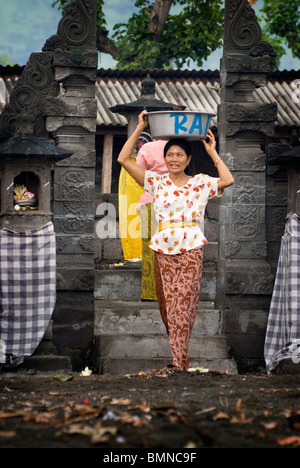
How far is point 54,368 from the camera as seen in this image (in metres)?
8.01

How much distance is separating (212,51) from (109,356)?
1327 centimetres

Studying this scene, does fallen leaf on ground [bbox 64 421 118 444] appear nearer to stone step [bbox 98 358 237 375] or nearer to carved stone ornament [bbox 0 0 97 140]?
stone step [bbox 98 358 237 375]

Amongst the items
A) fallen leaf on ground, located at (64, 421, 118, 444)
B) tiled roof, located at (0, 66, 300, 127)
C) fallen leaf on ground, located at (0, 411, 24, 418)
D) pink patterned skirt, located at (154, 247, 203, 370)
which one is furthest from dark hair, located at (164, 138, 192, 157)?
tiled roof, located at (0, 66, 300, 127)

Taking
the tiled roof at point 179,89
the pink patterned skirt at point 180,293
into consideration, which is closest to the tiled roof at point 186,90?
the tiled roof at point 179,89

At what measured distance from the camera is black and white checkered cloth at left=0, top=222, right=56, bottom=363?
26.7 ft

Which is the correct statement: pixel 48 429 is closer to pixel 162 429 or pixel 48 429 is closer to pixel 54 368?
pixel 162 429

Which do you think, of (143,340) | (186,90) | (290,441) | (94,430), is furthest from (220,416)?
(186,90)

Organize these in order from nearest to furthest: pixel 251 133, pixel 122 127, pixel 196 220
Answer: pixel 196 220, pixel 251 133, pixel 122 127

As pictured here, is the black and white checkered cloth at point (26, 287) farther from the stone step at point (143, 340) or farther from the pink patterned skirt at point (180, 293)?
the pink patterned skirt at point (180, 293)

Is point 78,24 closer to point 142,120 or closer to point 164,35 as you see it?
point 142,120

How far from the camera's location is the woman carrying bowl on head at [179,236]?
698cm

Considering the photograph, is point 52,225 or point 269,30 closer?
point 52,225

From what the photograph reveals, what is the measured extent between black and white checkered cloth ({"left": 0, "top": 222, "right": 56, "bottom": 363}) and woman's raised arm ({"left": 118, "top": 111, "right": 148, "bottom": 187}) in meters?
1.49
